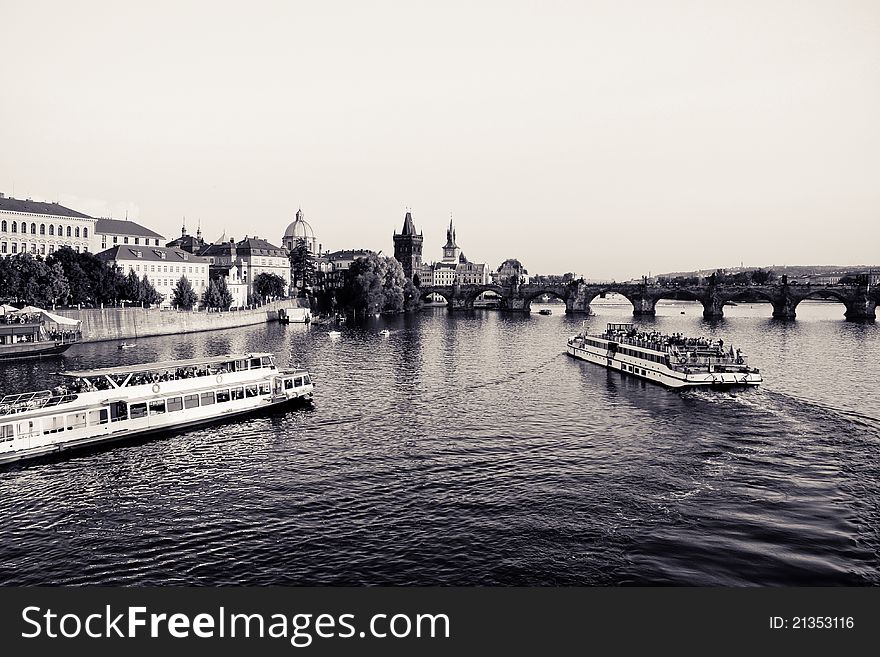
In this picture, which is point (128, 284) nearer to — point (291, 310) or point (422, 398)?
point (291, 310)

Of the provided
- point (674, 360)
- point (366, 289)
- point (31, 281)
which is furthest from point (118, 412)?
point (366, 289)

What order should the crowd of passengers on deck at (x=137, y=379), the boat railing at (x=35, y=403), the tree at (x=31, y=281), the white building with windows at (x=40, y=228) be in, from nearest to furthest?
1. the boat railing at (x=35, y=403)
2. the crowd of passengers on deck at (x=137, y=379)
3. the tree at (x=31, y=281)
4. the white building with windows at (x=40, y=228)

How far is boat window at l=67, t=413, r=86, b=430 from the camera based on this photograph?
1826 inches

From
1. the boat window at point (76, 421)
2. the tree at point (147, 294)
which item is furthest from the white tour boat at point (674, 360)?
the tree at point (147, 294)

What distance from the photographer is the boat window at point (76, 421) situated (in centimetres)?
4638

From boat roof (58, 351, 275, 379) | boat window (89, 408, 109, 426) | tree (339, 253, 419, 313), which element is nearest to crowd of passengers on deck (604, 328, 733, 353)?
boat roof (58, 351, 275, 379)

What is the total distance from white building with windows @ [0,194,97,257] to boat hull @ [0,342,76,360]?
59030 millimetres

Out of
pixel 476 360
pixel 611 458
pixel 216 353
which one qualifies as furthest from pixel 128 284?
pixel 611 458

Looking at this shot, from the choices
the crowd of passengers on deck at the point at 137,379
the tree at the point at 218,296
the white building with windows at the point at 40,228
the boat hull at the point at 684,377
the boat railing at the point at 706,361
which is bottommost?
the boat hull at the point at 684,377

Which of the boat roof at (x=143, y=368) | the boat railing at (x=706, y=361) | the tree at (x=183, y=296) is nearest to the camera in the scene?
the boat roof at (x=143, y=368)

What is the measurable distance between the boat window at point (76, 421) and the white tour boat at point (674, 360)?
5652 cm

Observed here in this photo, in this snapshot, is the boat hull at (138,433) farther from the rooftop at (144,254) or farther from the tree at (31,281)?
the rooftop at (144,254)

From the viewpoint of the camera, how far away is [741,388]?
71.4 meters

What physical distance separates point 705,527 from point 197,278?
16598 centimetres
